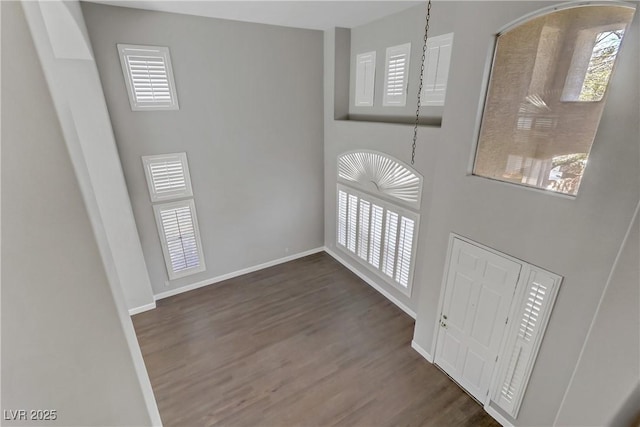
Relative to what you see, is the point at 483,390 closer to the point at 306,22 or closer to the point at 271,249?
the point at 271,249

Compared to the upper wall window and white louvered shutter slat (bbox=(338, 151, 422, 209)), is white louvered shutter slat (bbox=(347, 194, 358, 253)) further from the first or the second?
the upper wall window

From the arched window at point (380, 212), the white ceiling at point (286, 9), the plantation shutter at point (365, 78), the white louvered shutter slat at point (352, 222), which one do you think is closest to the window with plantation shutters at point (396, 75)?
the plantation shutter at point (365, 78)

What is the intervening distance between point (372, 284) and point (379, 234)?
123 centimetres

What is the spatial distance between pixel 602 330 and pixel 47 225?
11.8ft

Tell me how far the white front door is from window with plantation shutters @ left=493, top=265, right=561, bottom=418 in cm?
13

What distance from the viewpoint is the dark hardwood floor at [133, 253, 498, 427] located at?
149 inches

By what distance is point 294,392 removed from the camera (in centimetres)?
406

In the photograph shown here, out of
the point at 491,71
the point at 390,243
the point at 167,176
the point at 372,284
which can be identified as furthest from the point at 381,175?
the point at 167,176

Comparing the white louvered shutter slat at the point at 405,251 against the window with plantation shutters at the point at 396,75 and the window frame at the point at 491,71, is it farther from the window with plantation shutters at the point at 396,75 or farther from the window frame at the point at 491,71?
the window with plantation shutters at the point at 396,75

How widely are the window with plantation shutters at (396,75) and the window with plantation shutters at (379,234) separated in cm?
181

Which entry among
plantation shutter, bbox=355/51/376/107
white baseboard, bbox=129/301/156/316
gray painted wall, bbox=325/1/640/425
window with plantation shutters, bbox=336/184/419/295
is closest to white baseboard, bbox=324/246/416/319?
window with plantation shutters, bbox=336/184/419/295

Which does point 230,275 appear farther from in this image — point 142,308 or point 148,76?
point 148,76

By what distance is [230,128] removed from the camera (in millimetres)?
5715

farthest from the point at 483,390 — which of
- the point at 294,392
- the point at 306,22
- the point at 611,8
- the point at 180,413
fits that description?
the point at 306,22
